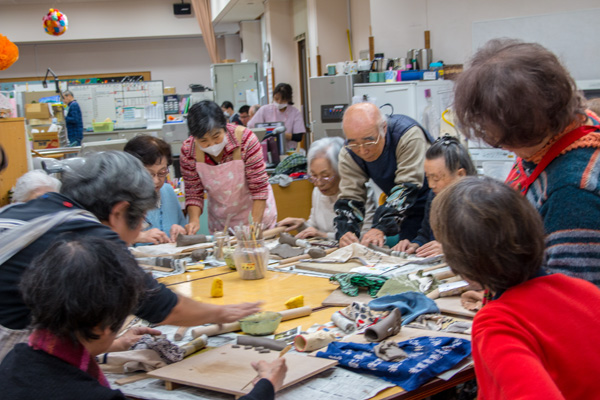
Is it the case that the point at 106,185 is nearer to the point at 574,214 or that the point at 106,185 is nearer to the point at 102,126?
the point at 574,214

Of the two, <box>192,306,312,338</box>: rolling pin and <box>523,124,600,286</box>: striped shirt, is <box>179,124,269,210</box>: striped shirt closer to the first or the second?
<box>192,306,312,338</box>: rolling pin

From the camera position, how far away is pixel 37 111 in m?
7.30

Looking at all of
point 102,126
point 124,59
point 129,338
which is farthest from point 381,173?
point 124,59

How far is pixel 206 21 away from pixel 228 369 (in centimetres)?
1300

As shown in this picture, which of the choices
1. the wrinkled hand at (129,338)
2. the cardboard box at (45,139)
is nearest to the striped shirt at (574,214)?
the wrinkled hand at (129,338)

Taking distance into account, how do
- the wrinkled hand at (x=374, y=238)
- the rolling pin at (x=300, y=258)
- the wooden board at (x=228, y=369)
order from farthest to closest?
the wrinkled hand at (x=374, y=238) < the rolling pin at (x=300, y=258) < the wooden board at (x=228, y=369)

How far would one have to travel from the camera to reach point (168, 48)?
1641cm

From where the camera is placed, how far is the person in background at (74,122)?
8.34m

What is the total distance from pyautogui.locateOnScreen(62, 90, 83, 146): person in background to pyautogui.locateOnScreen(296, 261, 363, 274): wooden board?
607 cm

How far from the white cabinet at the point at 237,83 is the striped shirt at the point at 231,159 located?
8105mm

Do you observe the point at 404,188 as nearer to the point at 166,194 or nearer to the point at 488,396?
the point at 166,194

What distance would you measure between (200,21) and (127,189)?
41.8 ft

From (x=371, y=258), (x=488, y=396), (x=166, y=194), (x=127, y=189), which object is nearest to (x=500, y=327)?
(x=488, y=396)

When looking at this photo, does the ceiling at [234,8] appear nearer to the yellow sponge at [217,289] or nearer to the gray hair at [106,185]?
the yellow sponge at [217,289]
